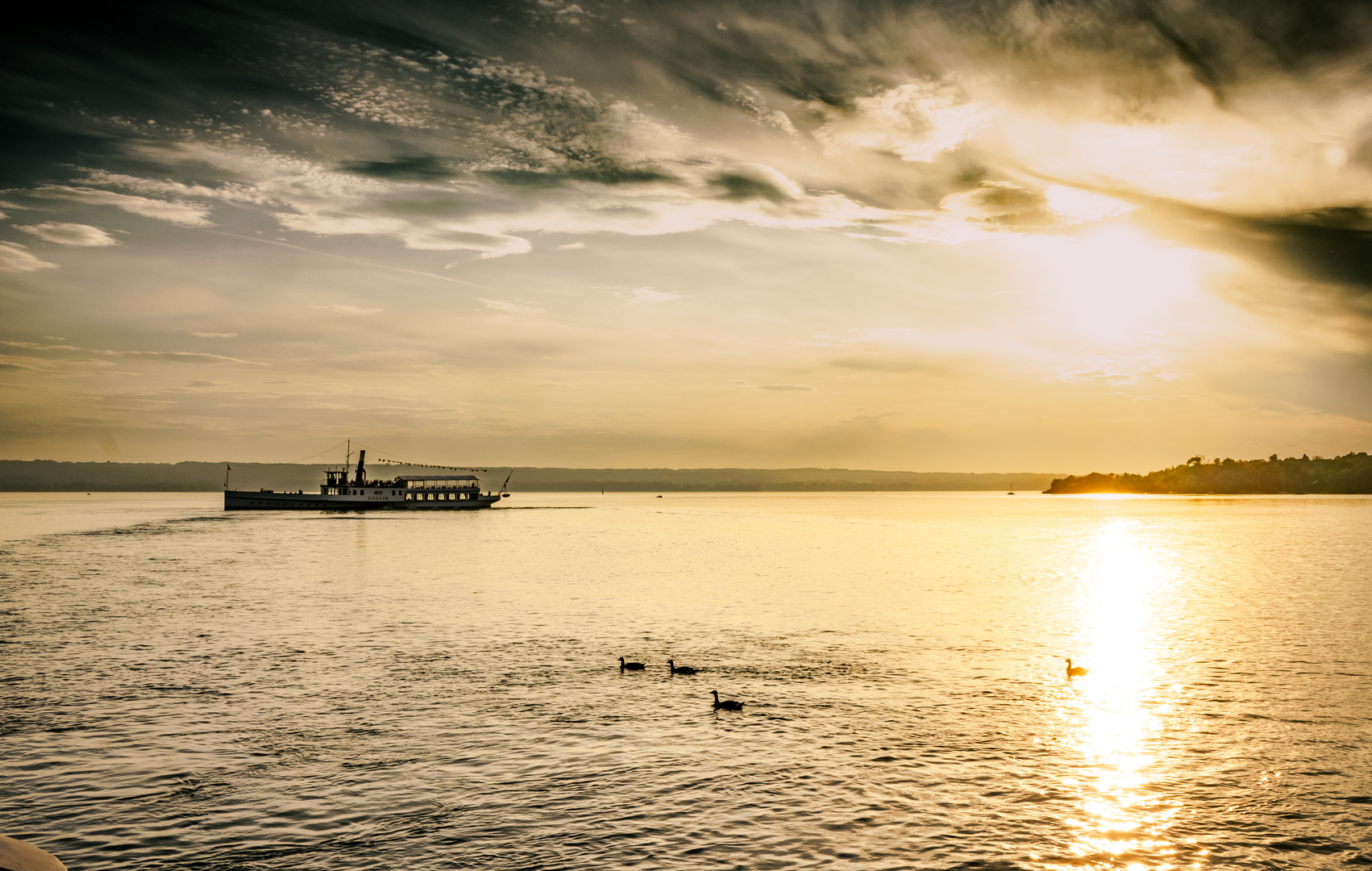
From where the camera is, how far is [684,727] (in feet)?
80.2

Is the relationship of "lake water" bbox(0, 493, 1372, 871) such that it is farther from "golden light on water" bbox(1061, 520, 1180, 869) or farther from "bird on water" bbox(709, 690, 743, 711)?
"bird on water" bbox(709, 690, 743, 711)

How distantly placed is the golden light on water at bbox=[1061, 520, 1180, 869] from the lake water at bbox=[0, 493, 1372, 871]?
0.11 m

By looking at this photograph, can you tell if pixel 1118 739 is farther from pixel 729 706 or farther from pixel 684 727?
pixel 684 727

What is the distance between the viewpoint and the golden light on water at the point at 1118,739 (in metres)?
16.5

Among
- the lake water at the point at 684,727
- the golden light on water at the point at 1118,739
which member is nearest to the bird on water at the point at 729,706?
the lake water at the point at 684,727

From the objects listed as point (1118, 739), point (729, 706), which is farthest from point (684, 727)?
point (1118, 739)

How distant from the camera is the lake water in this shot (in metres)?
16.6

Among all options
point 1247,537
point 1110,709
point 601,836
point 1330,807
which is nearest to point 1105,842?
point 1330,807

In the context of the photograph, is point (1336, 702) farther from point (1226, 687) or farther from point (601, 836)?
point (601, 836)

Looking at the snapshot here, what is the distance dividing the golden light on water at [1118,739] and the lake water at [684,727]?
110mm

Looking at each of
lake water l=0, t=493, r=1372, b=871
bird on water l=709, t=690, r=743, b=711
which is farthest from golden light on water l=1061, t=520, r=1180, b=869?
bird on water l=709, t=690, r=743, b=711

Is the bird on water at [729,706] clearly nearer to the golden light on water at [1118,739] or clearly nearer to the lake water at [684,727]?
the lake water at [684,727]

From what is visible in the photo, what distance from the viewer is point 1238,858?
15.9 m

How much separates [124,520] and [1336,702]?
193528 mm
